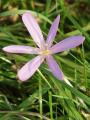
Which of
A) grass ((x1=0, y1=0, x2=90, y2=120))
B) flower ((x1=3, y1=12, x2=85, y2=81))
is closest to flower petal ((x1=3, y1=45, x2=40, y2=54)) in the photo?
flower ((x1=3, y1=12, x2=85, y2=81))

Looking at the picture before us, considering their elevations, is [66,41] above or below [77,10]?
below

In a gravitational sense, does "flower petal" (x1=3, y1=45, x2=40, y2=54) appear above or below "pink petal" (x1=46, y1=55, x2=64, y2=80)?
above

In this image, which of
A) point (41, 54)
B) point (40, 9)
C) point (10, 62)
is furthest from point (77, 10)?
point (41, 54)

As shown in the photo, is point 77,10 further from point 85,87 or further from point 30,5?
point 85,87

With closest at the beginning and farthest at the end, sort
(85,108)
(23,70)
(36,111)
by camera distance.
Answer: (23,70), (85,108), (36,111)

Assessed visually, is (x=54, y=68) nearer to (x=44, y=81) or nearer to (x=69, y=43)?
(x=69, y=43)

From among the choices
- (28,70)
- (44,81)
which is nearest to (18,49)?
(28,70)

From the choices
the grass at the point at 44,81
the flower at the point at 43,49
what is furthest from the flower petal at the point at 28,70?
the grass at the point at 44,81

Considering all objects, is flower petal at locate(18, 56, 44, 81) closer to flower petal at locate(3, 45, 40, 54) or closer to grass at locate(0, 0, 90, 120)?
flower petal at locate(3, 45, 40, 54)
